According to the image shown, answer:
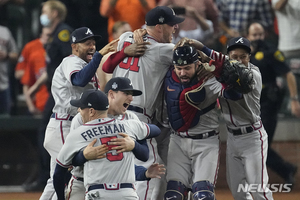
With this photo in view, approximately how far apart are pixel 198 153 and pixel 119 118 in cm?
104

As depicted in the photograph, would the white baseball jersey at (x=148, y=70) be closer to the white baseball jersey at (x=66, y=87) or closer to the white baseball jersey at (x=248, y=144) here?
the white baseball jersey at (x=66, y=87)

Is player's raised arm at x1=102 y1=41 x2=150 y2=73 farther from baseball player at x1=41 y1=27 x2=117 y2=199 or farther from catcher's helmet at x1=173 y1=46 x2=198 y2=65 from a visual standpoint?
catcher's helmet at x1=173 y1=46 x2=198 y2=65

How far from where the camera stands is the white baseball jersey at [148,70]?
545 cm

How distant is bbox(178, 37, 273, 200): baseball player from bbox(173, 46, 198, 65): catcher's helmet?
0.68 ft

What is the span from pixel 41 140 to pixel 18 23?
2.24 meters

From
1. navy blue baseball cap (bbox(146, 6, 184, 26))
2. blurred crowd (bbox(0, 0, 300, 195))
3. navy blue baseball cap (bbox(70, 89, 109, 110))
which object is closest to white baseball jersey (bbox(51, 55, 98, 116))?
navy blue baseball cap (bbox(146, 6, 184, 26))

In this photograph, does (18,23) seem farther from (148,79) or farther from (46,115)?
(148,79)

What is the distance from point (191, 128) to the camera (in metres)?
5.38

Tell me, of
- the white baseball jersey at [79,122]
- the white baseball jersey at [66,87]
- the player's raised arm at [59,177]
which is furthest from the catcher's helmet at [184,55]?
the player's raised arm at [59,177]

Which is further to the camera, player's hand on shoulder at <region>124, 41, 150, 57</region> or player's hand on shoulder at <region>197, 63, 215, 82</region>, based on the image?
player's hand on shoulder at <region>124, 41, 150, 57</region>

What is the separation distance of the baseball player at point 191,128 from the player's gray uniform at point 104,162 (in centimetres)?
98

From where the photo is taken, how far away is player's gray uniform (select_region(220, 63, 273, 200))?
5.46m

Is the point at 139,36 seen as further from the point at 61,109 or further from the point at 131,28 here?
the point at 131,28

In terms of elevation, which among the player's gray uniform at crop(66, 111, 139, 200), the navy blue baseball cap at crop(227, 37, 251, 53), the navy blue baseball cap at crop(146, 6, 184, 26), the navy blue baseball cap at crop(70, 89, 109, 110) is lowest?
the player's gray uniform at crop(66, 111, 139, 200)
